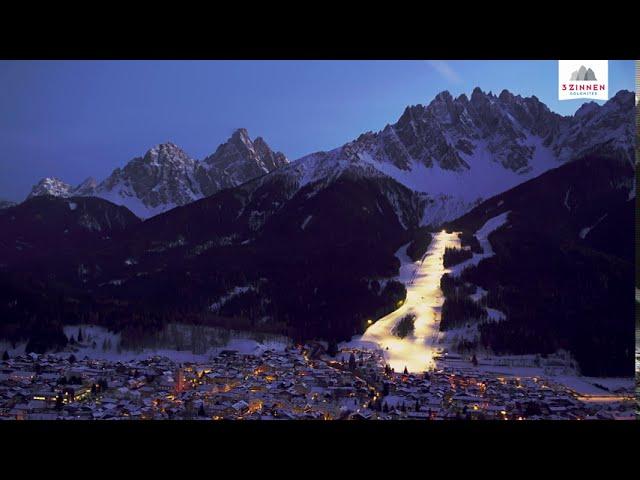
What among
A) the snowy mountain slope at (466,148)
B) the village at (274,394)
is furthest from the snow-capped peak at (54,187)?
the village at (274,394)

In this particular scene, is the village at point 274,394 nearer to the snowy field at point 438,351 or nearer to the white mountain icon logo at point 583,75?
the snowy field at point 438,351

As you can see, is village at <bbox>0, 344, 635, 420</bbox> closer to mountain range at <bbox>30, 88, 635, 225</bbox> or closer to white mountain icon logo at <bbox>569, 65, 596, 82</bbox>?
white mountain icon logo at <bbox>569, 65, 596, 82</bbox>

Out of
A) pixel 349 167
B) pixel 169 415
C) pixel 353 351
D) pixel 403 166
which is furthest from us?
pixel 403 166

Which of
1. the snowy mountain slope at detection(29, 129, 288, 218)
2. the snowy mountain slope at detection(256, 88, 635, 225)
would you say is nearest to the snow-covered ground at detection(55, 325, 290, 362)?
the snowy mountain slope at detection(256, 88, 635, 225)

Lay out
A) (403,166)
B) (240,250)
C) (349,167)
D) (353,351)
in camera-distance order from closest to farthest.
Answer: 1. (353,351)
2. (240,250)
3. (349,167)
4. (403,166)
